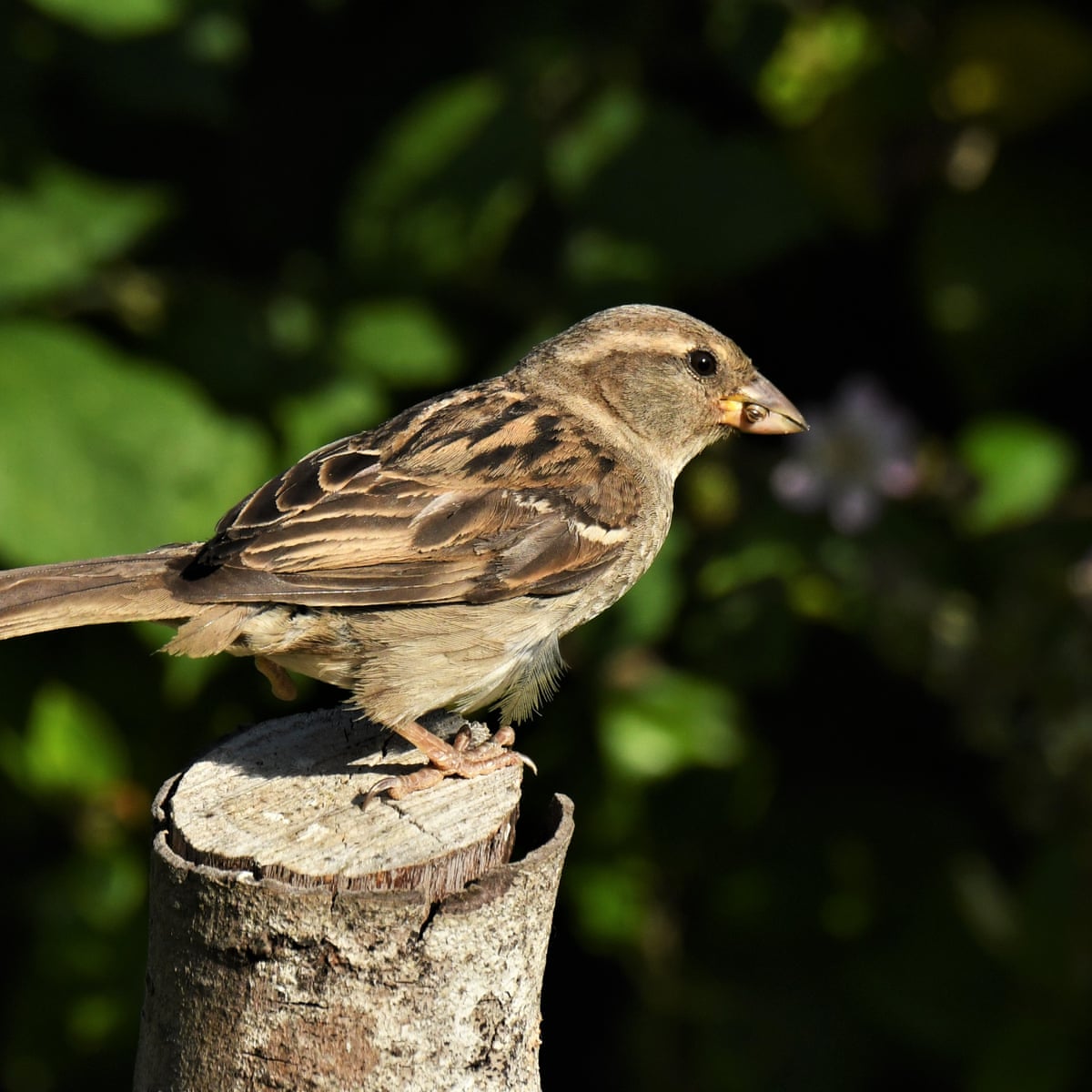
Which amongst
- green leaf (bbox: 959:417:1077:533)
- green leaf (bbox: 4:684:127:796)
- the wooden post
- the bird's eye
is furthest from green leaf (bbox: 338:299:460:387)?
the wooden post

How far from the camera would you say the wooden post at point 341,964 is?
2270 mm

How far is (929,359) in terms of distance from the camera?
5.14 meters

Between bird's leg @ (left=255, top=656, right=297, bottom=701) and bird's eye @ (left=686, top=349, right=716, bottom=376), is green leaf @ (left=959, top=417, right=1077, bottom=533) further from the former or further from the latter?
bird's leg @ (left=255, top=656, right=297, bottom=701)

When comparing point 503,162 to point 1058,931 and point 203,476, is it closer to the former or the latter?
point 203,476

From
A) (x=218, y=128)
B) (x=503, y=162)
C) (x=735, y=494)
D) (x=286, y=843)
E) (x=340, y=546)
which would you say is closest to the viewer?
(x=286, y=843)

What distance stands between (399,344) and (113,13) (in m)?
1.07

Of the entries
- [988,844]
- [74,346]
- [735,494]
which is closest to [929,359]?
[735,494]

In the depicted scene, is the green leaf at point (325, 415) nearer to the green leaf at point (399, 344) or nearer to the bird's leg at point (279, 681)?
the green leaf at point (399, 344)

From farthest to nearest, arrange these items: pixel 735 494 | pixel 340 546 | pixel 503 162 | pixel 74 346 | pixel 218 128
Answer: pixel 218 128, pixel 735 494, pixel 503 162, pixel 74 346, pixel 340 546

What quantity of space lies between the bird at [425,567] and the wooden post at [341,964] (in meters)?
0.42

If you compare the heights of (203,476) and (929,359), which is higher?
(929,359)

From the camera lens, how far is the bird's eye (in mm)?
4066

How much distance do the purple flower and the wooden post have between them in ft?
6.42

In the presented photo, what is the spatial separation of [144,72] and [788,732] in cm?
267
